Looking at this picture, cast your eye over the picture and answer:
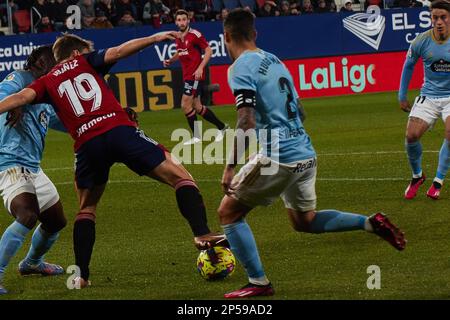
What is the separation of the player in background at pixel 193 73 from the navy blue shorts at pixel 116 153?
38.9 feet

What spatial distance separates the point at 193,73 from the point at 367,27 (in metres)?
11.4

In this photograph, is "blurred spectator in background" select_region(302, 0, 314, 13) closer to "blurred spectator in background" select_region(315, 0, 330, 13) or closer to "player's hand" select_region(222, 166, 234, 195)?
"blurred spectator in background" select_region(315, 0, 330, 13)

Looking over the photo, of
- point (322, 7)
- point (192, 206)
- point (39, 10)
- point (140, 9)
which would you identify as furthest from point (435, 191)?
point (322, 7)

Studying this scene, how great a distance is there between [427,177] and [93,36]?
51.1 feet

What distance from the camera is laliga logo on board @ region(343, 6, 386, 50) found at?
3139 cm

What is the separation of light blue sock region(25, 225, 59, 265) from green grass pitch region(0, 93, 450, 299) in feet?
0.66

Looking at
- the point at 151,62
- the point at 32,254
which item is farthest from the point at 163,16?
the point at 32,254

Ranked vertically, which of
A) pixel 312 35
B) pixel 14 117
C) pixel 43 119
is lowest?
pixel 312 35

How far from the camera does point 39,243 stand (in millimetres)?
9453

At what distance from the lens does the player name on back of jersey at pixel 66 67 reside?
850cm

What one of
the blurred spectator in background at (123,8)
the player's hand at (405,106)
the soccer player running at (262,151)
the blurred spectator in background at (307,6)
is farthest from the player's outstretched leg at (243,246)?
the blurred spectator in background at (307,6)

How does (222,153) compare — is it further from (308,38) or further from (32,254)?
(308,38)

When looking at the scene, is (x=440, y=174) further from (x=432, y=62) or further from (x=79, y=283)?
(x=79, y=283)

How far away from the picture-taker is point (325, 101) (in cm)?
2823
